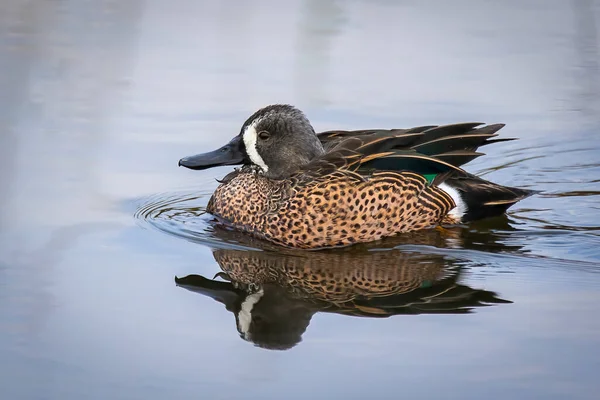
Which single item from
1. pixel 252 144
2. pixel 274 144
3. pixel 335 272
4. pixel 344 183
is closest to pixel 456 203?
pixel 344 183

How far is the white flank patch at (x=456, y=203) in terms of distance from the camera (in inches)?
306

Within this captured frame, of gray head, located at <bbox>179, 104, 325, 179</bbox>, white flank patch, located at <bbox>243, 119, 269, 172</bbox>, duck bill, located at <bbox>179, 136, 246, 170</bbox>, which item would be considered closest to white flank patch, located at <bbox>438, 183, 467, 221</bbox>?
gray head, located at <bbox>179, 104, 325, 179</bbox>

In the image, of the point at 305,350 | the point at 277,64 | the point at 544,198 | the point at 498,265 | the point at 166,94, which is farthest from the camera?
the point at 277,64

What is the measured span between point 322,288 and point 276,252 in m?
0.98

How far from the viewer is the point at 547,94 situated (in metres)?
9.97

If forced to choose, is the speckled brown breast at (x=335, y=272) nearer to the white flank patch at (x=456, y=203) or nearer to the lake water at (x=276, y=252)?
the lake water at (x=276, y=252)

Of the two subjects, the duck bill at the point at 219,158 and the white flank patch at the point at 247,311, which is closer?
the white flank patch at the point at 247,311

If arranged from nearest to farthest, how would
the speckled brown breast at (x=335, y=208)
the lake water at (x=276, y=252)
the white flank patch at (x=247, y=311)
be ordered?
1. the lake water at (x=276, y=252)
2. the white flank patch at (x=247, y=311)
3. the speckled brown breast at (x=335, y=208)

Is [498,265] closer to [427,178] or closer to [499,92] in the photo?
[427,178]

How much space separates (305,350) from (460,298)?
111 centimetres

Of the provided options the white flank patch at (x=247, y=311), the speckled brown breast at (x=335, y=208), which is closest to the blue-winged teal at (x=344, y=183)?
the speckled brown breast at (x=335, y=208)

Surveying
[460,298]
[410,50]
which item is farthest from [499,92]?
[460,298]

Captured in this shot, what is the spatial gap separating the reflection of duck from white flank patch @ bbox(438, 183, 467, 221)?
91 centimetres

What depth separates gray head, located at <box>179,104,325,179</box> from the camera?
755 centimetres
